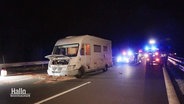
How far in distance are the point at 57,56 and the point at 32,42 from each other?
49817mm

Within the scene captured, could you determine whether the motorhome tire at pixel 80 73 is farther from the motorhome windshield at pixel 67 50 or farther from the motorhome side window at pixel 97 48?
the motorhome side window at pixel 97 48

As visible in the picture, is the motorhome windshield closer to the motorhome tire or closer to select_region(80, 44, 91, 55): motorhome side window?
select_region(80, 44, 91, 55): motorhome side window

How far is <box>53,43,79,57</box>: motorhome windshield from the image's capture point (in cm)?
1689

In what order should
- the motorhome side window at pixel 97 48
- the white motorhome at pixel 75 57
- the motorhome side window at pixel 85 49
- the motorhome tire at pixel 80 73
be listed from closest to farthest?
the white motorhome at pixel 75 57
the motorhome tire at pixel 80 73
the motorhome side window at pixel 85 49
the motorhome side window at pixel 97 48

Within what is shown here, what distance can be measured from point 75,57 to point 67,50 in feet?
5.20

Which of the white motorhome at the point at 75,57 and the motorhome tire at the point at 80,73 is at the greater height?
the white motorhome at the point at 75,57

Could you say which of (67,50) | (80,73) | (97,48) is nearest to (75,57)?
(80,73)

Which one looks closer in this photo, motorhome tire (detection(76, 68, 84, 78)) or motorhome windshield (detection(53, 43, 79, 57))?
motorhome tire (detection(76, 68, 84, 78))

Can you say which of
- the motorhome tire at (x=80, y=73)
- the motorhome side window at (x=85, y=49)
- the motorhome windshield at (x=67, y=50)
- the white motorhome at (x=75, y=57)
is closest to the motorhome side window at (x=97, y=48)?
the white motorhome at (x=75, y=57)

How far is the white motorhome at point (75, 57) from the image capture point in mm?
15992

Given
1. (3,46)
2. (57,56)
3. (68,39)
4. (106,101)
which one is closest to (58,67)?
(57,56)

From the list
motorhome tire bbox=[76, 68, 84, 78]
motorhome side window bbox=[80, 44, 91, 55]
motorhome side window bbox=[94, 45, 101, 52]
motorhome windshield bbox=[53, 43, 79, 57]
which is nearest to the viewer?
motorhome tire bbox=[76, 68, 84, 78]

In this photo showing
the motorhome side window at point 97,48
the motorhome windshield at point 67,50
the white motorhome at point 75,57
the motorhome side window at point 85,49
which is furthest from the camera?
the motorhome side window at point 97,48

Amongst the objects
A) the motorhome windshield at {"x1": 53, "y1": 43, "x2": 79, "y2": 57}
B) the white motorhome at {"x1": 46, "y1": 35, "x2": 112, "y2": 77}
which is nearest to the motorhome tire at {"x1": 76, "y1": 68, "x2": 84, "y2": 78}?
the white motorhome at {"x1": 46, "y1": 35, "x2": 112, "y2": 77}
